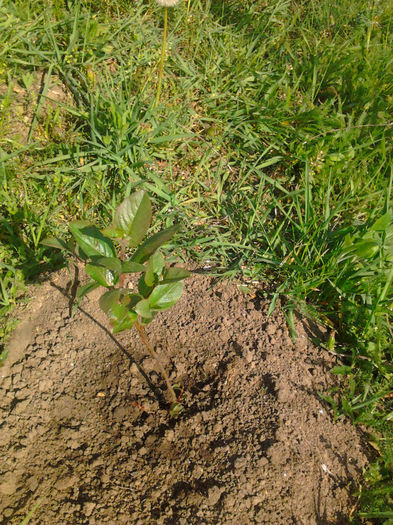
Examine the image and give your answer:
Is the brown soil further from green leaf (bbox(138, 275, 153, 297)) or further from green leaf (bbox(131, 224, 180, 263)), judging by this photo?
green leaf (bbox(131, 224, 180, 263))

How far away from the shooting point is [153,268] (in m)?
1.39

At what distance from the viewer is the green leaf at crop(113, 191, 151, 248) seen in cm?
136

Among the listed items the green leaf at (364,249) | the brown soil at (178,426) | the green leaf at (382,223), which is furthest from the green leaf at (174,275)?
the green leaf at (382,223)

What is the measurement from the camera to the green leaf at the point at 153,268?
54.2 inches

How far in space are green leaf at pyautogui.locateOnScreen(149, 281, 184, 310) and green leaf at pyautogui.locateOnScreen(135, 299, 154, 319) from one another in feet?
0.08

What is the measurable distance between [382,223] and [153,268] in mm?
1168

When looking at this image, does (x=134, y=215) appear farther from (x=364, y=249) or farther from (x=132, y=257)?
(x=364, y=249)

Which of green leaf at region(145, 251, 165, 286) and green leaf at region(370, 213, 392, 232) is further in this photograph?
green leaf at region(370, 213, 392, 232)

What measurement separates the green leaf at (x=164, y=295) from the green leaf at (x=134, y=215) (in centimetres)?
17

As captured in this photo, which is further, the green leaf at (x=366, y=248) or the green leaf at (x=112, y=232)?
the green leaf at (x=366, y=248)

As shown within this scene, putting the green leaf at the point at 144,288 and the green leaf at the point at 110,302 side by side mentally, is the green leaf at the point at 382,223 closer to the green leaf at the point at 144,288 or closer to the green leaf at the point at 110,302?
the green leaf at the point at 144,288

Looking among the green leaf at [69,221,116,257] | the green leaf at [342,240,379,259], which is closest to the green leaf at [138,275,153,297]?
the green leaf at [69,221,116,257]

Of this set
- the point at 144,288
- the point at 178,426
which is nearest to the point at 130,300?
the point at 144,288

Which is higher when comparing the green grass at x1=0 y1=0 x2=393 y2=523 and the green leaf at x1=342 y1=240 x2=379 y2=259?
the green grass at x1=0 y1=0 x2=393 y2=523
